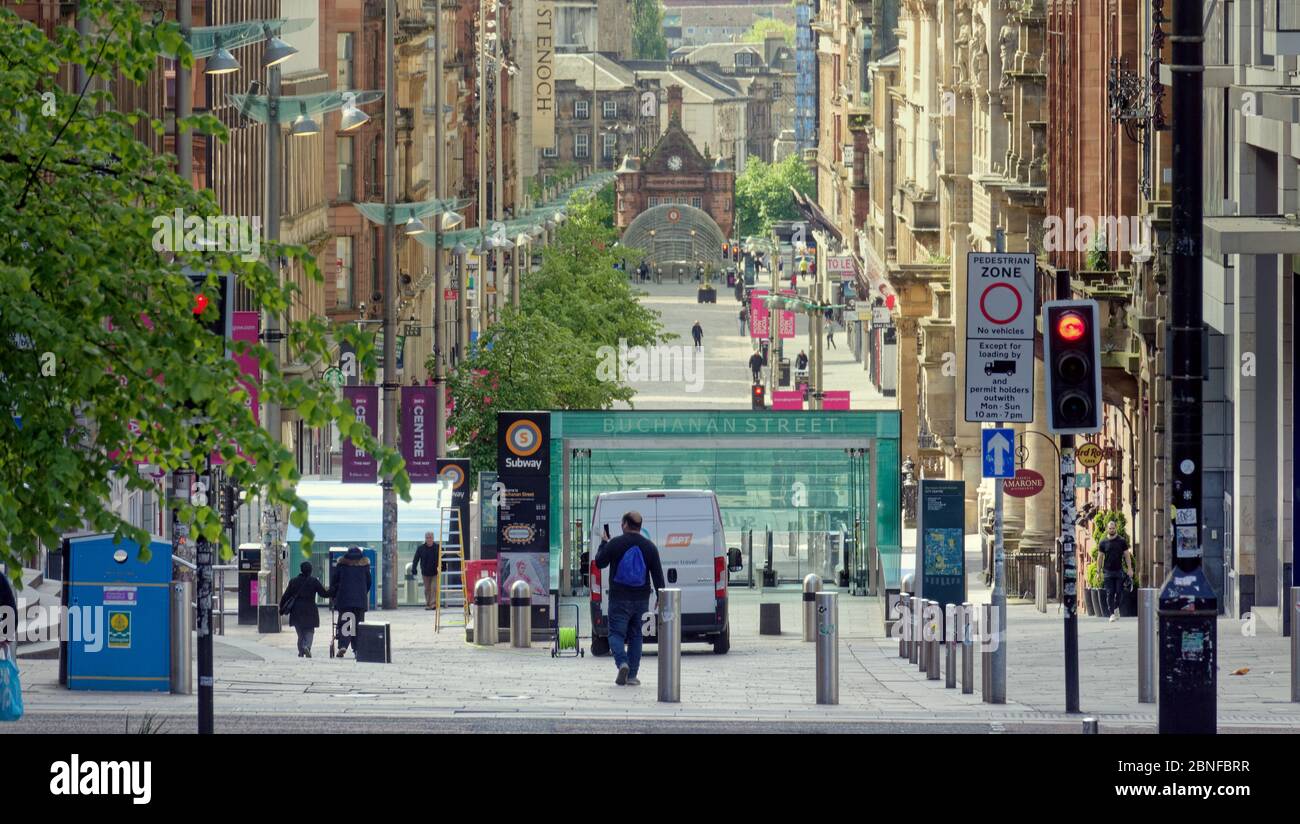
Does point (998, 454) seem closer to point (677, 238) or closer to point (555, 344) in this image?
point (555, 344)

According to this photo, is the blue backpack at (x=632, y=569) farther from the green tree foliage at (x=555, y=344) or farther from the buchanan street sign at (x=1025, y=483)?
the green tree foliage at (x=555, y=344)

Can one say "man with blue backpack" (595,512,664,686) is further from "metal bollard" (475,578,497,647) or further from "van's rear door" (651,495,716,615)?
"metal bollard" (475,578,497,647)

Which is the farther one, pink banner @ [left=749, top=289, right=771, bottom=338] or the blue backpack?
pink banner @ [left=749, top=289, right=771, bottom=338]

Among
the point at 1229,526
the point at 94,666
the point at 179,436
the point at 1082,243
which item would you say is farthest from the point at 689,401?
the point at 179,436

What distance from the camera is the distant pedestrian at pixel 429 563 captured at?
129 ft

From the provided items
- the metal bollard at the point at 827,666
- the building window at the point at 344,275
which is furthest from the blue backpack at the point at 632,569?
the building window at the point at 344,275

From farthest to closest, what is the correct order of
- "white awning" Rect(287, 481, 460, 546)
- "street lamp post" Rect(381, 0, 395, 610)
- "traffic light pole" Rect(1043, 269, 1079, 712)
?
"white awning" Rect(287, 481, 460, 546) < "street lamp post" Rect(381, 0, 395, 610) < "traffic light pole" Rect(1043, 269, 1079, 712)

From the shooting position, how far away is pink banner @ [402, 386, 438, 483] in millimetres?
43781

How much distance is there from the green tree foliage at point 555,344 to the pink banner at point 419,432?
641 cm

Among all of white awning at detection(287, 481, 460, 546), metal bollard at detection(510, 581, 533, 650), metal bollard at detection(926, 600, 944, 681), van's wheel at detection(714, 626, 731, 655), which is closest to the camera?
metal bollard at detection(926, 600, 944, 681)

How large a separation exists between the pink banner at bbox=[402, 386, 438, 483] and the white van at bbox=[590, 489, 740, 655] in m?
14.3

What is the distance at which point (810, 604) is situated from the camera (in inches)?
1266

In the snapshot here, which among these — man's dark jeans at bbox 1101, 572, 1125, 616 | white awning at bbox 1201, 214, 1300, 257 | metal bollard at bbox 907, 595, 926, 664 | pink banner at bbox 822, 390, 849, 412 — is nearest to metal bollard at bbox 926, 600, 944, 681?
metal bollard at bbox 907, 595, 926, 664
